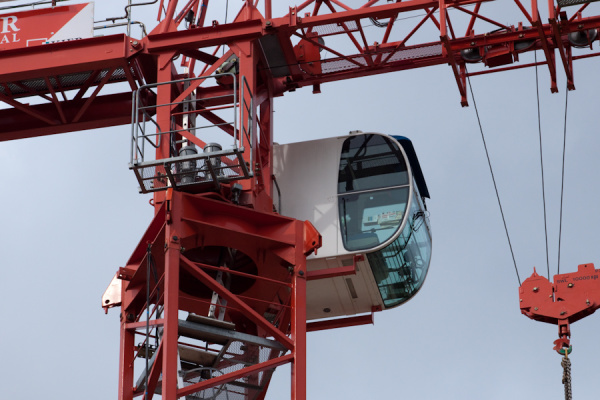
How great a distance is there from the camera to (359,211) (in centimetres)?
3625

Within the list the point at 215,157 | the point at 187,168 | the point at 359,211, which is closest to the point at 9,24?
the point at 187,168

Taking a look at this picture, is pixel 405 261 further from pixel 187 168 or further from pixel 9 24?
pixel 9 24

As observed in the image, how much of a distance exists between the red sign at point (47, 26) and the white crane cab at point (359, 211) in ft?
16.3

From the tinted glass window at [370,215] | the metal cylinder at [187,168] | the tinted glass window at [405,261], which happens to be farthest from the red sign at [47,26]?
the tinted glass window at [405,261]

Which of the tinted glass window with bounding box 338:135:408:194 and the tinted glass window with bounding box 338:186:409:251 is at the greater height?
the tinted glass window with bounding box 338:135:408:194

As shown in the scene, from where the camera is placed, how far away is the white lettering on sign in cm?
3628

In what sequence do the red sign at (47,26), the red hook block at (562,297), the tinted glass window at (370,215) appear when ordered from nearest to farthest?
the red hook block at (562,297) → the tinted glass window at (370,215) → the red sign at (47,26)

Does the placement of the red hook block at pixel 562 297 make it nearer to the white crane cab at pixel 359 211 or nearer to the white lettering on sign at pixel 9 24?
the white crane cab at pixel 359 211

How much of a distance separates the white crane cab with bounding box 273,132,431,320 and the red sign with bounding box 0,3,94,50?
4.98 metres

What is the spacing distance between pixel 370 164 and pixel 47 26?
735cm

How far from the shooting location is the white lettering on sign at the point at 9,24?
119 ft

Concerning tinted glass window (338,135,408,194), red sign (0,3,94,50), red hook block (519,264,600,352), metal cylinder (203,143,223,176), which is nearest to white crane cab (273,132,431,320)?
tinted glass window (338,135,408,194)

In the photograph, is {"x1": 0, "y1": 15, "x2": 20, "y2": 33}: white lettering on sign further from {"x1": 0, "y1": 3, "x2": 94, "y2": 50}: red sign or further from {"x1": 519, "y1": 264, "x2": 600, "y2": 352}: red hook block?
{"x1": 519, "y1": 264, "x2": 600, "y2": 352}: red hook block

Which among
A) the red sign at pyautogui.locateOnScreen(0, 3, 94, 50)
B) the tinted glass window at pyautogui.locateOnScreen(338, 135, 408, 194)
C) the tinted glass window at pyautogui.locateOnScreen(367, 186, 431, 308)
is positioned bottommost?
the tinted glass window at pyautogui.locateOnScreen(367, 186, 431, 308)
